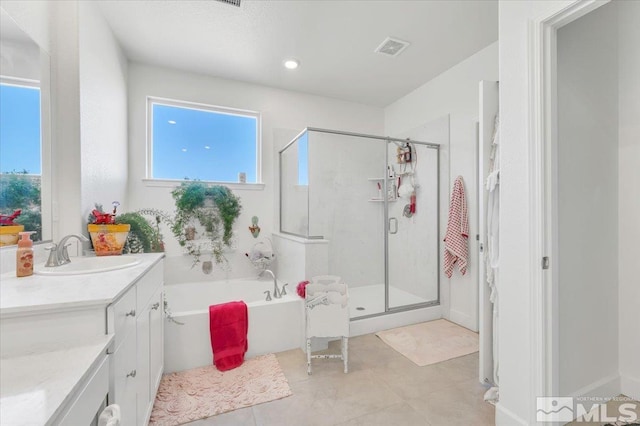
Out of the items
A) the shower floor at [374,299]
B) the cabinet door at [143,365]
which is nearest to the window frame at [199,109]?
the shower floor at [374,299]

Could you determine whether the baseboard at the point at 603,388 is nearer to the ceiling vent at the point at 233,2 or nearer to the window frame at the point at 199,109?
the window frame at the point at 199,109

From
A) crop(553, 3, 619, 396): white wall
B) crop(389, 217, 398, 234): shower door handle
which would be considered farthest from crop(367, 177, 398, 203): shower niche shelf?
crop(553, 3, 619, 396): white wall

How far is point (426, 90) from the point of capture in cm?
330

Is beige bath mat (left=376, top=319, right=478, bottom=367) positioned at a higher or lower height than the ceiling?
lower

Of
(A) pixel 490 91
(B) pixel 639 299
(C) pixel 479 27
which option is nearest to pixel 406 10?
(C) pixel 479 27

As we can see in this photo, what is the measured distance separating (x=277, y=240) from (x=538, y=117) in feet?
8.67

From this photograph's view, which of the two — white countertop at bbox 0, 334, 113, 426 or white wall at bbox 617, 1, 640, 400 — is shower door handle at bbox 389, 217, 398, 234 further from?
white countertop at bbox 0, 334, 113, 426

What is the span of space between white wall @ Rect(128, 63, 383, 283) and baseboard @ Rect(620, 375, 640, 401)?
3128 millimetres

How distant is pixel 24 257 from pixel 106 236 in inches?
19.3

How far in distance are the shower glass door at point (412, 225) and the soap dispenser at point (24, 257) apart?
2.81m

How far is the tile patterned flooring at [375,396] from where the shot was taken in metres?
1.57

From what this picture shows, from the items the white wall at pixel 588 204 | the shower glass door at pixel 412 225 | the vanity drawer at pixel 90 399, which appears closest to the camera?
the vanity drawer at pixel 90 399

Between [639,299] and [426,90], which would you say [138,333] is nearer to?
[639,299]

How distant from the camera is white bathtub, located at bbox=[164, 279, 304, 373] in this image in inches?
80.7
